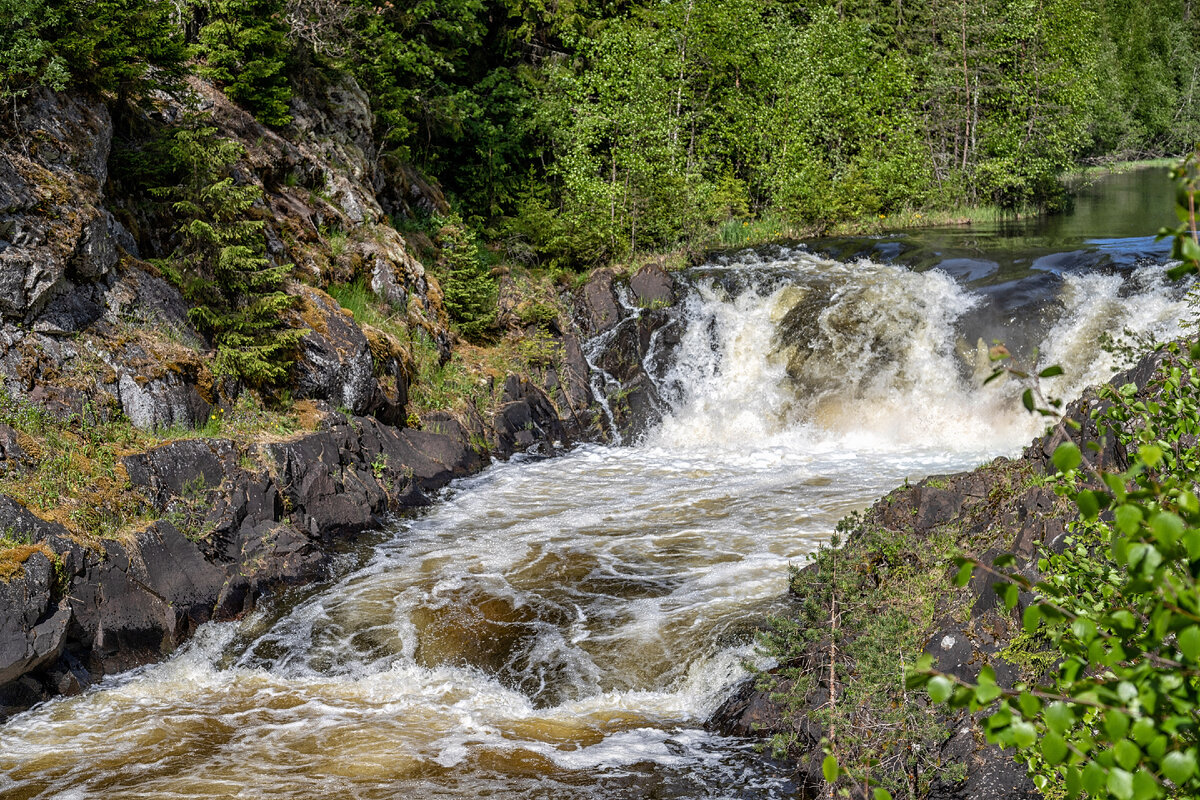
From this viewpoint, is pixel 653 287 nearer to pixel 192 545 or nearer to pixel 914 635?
pixel 192 545

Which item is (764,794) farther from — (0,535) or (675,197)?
(675,197)

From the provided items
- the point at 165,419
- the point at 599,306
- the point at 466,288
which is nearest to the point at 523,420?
the point at 466,288

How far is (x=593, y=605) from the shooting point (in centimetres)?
798

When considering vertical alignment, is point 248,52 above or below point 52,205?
above

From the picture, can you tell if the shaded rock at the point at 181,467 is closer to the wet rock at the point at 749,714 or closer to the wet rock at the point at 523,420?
the wet rock at the point at 523,420

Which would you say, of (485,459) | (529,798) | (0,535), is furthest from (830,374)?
(0,535)

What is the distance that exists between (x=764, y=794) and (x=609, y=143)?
19.8 metres

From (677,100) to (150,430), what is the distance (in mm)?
17423

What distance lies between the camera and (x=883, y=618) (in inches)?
223

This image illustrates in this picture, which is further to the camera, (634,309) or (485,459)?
(634,309)

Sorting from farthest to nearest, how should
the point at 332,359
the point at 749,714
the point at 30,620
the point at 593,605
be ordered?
the point at 332,359, the point at 593,605, the point at 30,620, the point at 749,714

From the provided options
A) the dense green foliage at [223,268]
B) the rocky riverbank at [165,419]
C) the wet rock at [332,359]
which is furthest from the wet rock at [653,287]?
the dense green foliage at [223,268]

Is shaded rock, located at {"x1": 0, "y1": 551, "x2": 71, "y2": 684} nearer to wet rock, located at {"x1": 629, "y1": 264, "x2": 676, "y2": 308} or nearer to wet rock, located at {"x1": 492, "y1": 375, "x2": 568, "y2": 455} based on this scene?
wet rock, located at {"x1": 492, "y1": 375, "x2": 568, "y2": 455}

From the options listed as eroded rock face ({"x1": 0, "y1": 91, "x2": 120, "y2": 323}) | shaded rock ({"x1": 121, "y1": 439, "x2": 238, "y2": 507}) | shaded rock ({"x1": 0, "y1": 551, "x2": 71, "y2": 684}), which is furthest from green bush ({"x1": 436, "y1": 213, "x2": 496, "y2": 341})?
shaded rock ({"x1": 0, "y1": 551, "x2": 71, "y2": 684})
